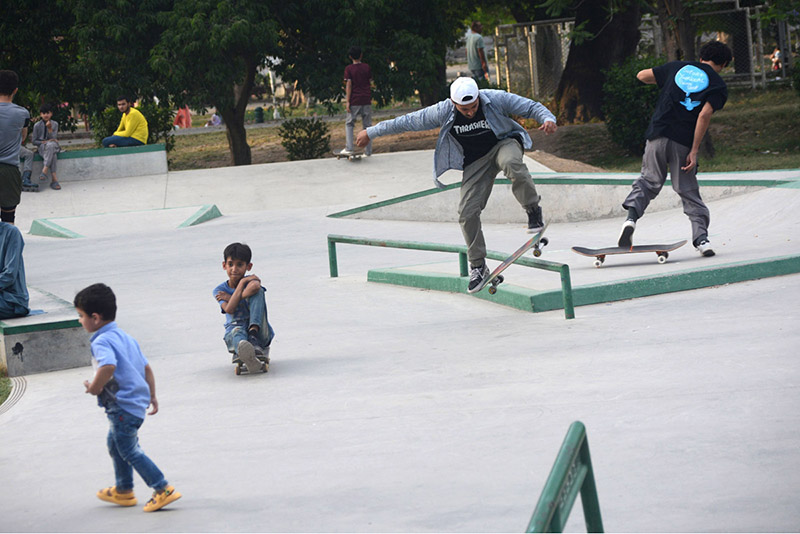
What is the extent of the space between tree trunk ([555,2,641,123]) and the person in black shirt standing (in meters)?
15.2

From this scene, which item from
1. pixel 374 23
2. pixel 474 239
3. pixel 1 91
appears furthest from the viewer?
pixel 374 23

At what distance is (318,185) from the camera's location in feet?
57.9

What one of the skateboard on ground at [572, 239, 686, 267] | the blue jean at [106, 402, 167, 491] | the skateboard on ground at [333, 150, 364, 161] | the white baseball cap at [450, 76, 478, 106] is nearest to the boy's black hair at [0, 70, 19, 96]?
the white baseball cap at [450, 76, 478, 106]

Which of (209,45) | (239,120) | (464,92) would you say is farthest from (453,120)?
(239,120)

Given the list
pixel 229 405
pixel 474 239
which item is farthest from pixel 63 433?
pixel 474 239

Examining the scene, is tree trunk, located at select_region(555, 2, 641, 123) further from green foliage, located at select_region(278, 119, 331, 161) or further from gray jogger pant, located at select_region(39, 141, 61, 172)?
gray jogger pant, located at select_region(39, 141, 61, 172)

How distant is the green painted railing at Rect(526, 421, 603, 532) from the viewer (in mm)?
2275

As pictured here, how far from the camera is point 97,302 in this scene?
4301mm

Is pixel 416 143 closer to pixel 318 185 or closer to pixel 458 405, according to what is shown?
pixel 318 185

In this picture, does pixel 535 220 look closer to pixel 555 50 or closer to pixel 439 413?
pixel 439 413

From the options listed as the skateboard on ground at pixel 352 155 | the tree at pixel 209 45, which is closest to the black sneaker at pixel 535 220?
the skateboard on ground at pixel 352 155

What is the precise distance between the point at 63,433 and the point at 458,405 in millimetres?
2259

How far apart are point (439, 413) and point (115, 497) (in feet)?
5.84

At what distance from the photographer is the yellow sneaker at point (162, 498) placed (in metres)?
4.24
